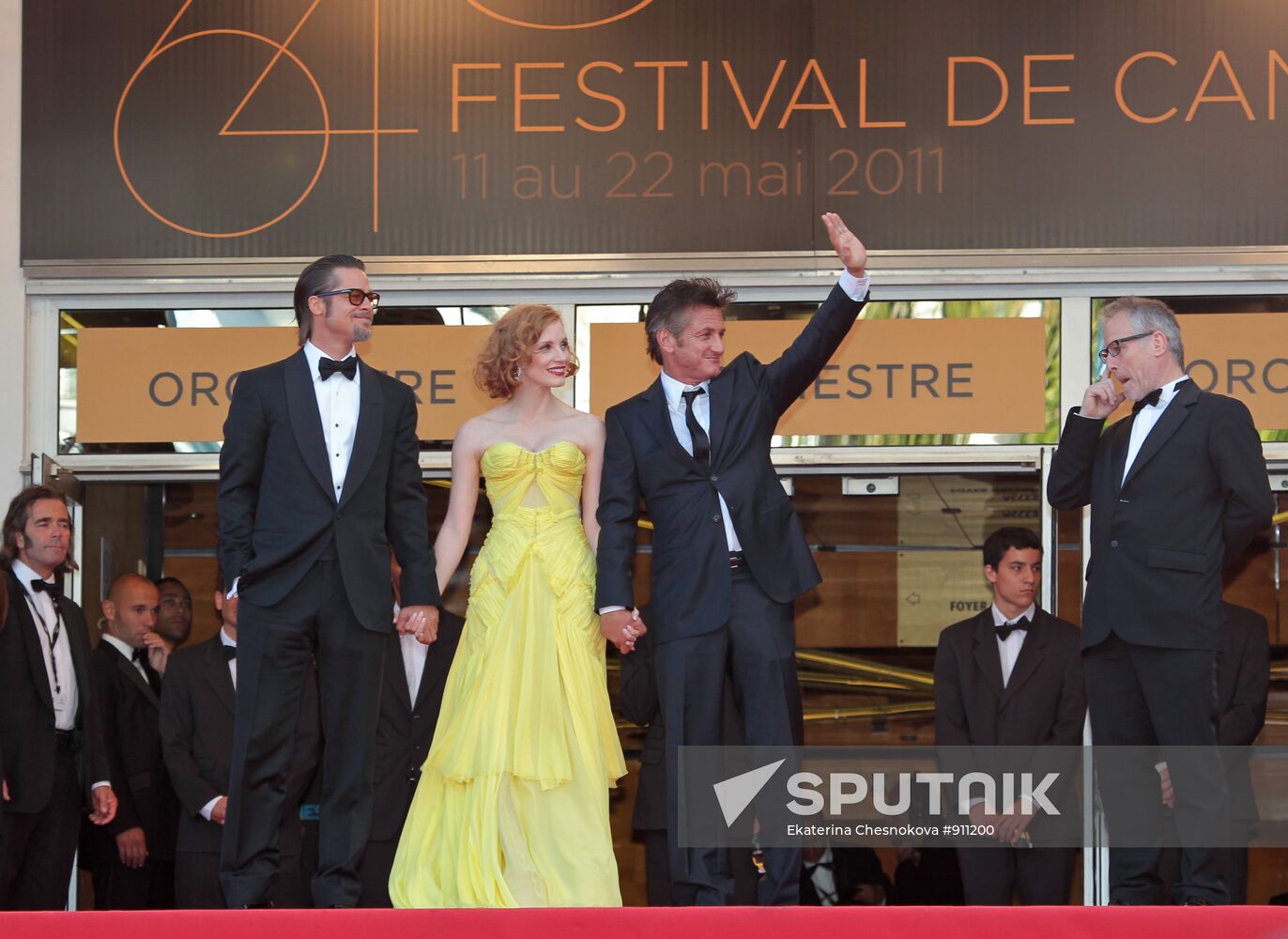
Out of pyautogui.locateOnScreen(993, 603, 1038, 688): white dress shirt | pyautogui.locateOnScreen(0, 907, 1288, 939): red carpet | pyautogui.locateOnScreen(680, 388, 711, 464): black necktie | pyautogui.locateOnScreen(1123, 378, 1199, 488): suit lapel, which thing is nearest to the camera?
pyautogui.locateOnScreen(0, 907, 1288, 939): red carpet

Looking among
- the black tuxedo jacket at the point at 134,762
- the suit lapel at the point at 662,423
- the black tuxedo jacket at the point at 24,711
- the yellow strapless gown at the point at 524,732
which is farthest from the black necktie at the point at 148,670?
the suit lapel at the point at 662,423

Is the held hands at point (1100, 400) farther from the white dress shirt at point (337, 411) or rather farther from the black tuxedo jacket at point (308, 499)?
the white dress shirt at point (337, 411)

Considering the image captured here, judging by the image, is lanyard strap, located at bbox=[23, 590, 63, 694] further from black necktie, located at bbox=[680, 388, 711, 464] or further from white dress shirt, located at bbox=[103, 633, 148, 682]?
black necktie, located at bbox=[680, 388, 711, 464]

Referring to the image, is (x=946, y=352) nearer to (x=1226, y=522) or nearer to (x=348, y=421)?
(x=1226, y=522)

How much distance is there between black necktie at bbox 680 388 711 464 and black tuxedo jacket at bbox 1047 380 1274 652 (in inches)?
46.8

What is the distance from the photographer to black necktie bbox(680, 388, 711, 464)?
5180 mm

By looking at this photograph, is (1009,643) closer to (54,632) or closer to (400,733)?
(400,733)

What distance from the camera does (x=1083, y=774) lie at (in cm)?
700

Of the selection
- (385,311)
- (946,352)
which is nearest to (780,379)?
(946,352)

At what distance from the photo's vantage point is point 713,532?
5.09 metres

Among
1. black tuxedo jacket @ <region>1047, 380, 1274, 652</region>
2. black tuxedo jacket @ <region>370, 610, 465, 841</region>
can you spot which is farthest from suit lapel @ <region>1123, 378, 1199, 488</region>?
black tuxedo jacket @ <region>370, 610, 465, 841</region>

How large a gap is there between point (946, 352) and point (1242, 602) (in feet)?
6.28

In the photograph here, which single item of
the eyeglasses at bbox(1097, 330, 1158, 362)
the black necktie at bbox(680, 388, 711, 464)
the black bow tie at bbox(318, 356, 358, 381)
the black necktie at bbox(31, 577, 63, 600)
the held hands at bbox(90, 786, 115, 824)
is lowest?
the held hands at bbox(90, 786, 115, 824)

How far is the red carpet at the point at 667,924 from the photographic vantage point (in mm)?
4133
